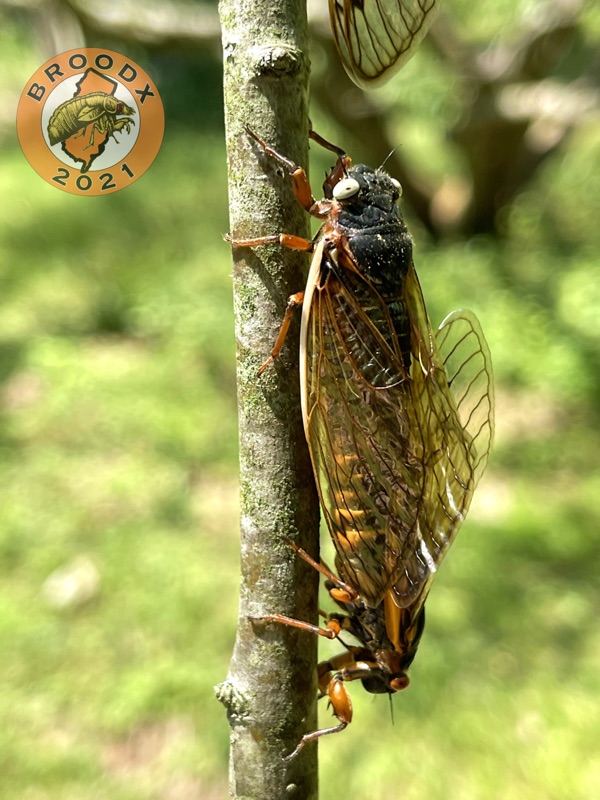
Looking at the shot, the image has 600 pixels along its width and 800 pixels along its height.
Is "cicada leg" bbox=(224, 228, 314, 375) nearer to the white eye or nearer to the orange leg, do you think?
the orange leg

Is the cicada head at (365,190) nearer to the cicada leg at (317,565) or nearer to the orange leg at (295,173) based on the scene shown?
the orange leg at (295,173)

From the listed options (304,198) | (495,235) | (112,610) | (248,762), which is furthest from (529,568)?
(495,235)

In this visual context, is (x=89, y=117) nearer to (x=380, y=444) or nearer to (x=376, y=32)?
(x=376, y=32)

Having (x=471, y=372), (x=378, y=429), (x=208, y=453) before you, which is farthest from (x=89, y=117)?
(x=208, y=453)

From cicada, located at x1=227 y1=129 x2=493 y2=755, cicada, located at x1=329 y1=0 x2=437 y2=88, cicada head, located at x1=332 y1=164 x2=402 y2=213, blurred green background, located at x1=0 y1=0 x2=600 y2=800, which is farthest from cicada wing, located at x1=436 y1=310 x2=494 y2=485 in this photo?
blurred green background, located at x1=0 y1=0 x2=600 y2=800

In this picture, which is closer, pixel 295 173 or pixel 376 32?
pixel 295 173

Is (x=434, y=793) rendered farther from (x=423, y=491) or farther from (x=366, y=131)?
(x=366, y=131)
